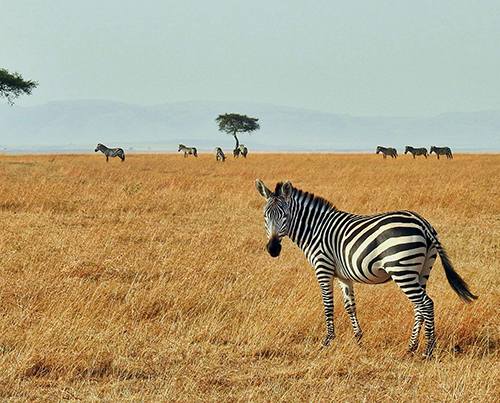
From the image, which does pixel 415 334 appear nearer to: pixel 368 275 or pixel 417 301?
pixel 417 301

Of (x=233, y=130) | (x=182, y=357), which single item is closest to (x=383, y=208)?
(x=182, y=357)

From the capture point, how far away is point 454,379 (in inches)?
213

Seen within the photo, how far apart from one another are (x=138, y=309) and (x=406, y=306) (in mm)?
3298

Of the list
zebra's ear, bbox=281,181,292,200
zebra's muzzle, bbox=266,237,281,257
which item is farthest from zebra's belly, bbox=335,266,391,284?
zebra's ear, bbox=281,181,292,200

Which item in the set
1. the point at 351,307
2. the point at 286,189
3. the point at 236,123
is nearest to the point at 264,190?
the point at 286,189

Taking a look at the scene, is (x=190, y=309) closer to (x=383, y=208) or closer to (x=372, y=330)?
(x=372, y=330)

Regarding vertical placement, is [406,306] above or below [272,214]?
below

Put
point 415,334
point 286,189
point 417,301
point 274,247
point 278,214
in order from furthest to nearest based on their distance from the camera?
point 286,189 < point 278,214 < point 274,247 < point 415,334 < point 417,301

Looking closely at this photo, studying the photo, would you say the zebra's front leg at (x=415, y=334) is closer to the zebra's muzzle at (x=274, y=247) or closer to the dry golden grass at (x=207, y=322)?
the dry golden grass at (x=207, y=322)

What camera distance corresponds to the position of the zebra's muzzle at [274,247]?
650cm

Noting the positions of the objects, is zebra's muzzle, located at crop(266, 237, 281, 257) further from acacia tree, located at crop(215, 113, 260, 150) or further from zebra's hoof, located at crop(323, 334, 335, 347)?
acacia tree, located at crop(215, 113, 260, 150)

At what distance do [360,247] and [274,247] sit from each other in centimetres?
93

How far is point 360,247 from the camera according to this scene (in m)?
6.05

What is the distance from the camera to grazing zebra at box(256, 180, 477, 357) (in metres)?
5.85
